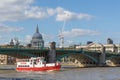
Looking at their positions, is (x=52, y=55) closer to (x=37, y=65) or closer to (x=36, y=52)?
(x=36, y=52)

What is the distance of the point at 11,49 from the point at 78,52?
3985cm

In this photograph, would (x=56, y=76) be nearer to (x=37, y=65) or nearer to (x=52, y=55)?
(x=37, y=65)

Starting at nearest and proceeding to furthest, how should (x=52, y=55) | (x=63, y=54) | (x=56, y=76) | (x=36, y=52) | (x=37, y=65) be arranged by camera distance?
(x=56, y=76) < (x=37, y=65) < (x=36, y=52) < (x=52, y=55) < (x=63, y=54)

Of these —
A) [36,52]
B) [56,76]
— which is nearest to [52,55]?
[36,52]

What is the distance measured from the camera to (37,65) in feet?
447

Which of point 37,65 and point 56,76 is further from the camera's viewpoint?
point 37,65

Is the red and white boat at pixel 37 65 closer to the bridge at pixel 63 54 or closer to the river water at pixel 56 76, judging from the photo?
the bridge at pixel 63 54

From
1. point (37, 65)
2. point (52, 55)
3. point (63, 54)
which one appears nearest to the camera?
point (37, 65)

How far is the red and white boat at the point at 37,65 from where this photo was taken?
13425 cm

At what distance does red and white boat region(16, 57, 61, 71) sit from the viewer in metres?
134

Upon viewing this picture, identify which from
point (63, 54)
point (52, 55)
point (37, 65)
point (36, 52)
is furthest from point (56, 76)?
point (63, 54)

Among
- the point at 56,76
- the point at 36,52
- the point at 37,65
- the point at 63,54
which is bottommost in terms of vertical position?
the point at 56,76

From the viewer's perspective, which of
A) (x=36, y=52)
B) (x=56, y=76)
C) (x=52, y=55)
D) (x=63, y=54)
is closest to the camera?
(x=56, y=76)

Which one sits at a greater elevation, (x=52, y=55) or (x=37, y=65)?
(x=52, y=55)
